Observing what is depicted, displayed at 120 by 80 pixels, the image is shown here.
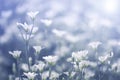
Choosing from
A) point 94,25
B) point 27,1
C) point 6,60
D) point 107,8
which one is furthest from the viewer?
point 27,1

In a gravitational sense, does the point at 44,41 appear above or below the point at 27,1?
below

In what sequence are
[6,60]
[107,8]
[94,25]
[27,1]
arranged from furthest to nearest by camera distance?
[27,1] < [107,8] < [6,60] < [94,25]

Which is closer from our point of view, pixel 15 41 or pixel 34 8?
pixel 15 41

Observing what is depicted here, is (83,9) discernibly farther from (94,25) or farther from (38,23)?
(94,25)

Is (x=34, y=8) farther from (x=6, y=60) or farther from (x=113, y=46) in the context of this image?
(x=113, y=46)

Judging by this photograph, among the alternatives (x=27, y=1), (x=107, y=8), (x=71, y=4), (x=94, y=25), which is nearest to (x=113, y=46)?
(x=94, y=25)

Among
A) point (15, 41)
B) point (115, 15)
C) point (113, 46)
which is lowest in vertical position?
point (113, 46)
